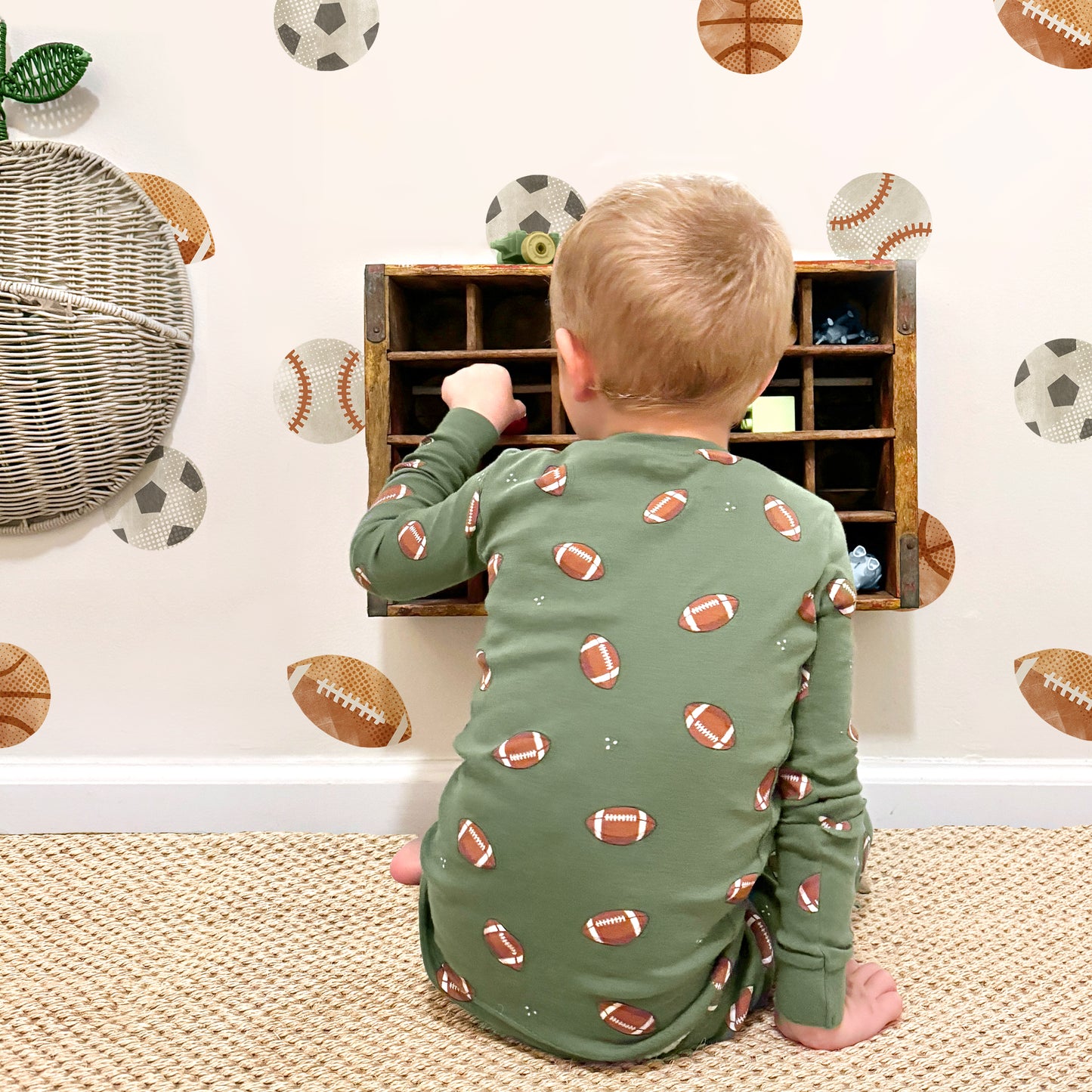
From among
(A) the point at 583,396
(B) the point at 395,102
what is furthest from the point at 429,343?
(A) the point at 583,396

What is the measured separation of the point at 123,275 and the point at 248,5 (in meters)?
0.33

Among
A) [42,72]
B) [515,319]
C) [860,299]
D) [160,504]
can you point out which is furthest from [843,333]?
[42,72]

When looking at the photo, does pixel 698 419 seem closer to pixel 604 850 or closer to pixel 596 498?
pixel 596 498

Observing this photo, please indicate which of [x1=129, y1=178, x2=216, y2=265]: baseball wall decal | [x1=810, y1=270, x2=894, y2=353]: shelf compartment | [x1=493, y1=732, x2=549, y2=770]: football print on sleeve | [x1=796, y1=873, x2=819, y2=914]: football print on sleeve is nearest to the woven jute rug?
[x1=796, y1=873, x2=819, y2=914]: football print on sleeve

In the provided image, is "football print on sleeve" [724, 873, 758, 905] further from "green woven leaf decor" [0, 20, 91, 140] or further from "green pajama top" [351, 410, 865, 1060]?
"green woven leaf decor" [0, 20, 91, 140]

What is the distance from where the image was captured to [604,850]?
23.7 inches

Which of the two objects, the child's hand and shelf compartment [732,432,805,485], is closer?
the child's hand

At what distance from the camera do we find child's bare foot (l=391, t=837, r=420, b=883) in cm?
94

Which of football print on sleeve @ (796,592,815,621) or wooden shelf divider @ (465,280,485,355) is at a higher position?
wooden shelf divider @ (465,280,485,355)

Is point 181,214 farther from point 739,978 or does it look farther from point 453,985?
point 739,978

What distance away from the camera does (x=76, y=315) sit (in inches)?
37.8

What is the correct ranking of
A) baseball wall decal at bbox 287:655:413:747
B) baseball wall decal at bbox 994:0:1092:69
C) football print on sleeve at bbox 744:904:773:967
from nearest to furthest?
1. football print on sleeve at bbox 744:904:773:967
2. baseball wall decal at bbox 994:0:1092:69
3. baseball wall decal at bbox 287:655:413:747

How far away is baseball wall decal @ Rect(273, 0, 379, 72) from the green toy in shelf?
276 millimetres

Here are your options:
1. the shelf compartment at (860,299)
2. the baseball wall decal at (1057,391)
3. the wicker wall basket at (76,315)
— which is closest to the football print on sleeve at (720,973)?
the shelf compartment at (860,299)
